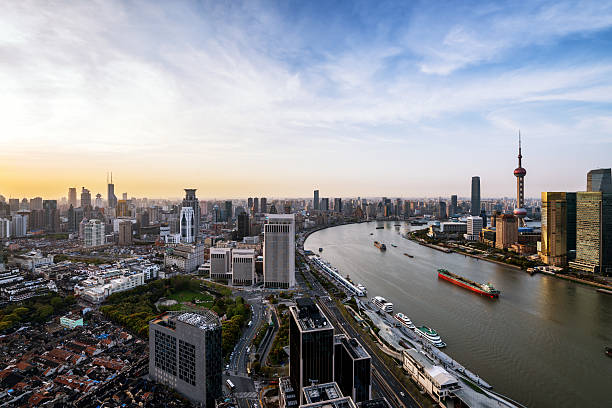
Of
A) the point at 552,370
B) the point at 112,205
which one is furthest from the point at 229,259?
the point at 112,205

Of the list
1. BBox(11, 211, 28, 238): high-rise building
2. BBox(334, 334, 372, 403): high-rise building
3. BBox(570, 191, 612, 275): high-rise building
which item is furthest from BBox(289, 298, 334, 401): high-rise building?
BBox(11, 211, 28, 238): high-rise building

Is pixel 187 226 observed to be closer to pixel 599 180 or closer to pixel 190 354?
pixel 190 354

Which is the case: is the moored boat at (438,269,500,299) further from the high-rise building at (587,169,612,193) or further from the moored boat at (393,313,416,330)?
the high-rise building at (587,169,612,193)

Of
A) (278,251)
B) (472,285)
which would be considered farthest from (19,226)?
(472,285)

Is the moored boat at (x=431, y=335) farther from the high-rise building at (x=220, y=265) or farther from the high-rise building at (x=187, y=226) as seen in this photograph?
the high-rise building at (x=187, y=226)

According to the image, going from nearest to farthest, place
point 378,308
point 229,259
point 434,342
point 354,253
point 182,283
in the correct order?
point 434,342, point 378,308, point 182,283, point 229,259, point 354,253

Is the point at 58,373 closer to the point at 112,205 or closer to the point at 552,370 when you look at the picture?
the point at 552,370
